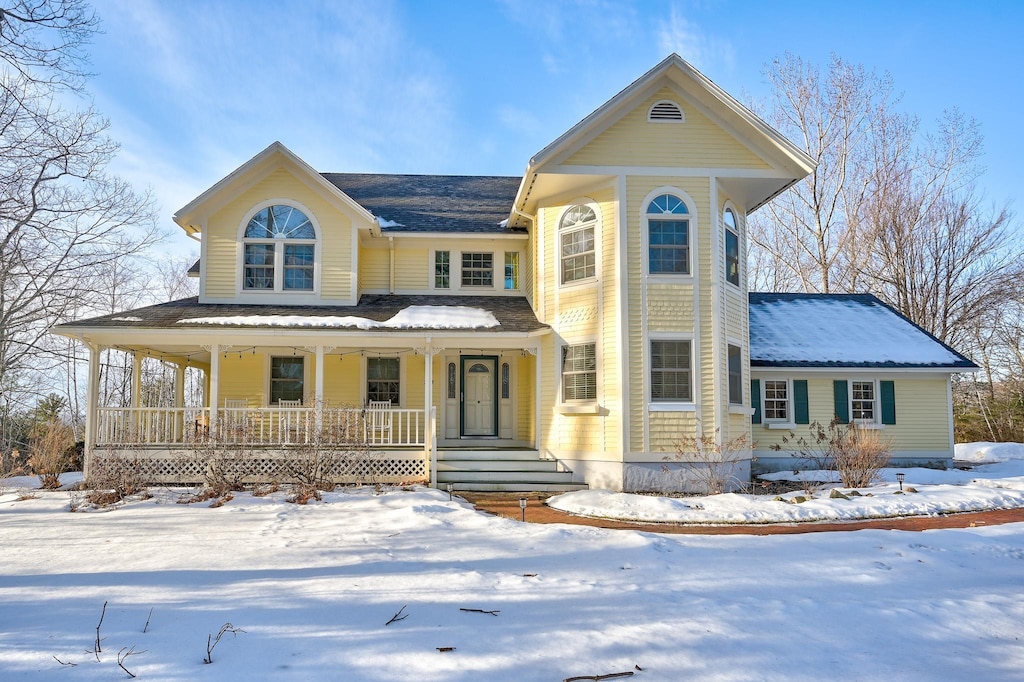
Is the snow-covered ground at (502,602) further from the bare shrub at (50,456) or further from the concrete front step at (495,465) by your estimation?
the bare shrub at (50,456)

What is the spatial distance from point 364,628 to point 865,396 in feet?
49.7

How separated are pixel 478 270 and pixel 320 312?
4189mm

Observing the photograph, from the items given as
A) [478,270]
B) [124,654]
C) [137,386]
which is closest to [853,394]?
[478,270]

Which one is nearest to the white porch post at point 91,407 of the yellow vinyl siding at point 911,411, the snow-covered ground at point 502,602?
the snow-covered ground at point 502,602

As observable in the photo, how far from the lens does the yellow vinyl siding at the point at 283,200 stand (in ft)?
50.9

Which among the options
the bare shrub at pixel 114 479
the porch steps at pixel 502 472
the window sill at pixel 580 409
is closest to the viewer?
the bare shrub at pixel 114 479

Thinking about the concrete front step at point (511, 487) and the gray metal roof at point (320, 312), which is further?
the gray metal roof at point (320, 312)

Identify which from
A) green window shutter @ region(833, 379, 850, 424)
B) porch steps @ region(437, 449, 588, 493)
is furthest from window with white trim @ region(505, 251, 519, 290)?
green window shutter @ region(833, 379, 850, 424)

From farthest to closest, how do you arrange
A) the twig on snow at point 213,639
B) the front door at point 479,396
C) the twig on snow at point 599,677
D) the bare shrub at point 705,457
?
the front door at point 479,396 < the bare shrub at point 705,457 < the twig on snow at point 213,639 < the twig on snow at point 599,677

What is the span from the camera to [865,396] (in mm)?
16812

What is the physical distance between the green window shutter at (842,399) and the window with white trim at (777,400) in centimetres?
120

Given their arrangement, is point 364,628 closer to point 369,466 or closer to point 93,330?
point 369,466

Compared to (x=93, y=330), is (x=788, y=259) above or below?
above

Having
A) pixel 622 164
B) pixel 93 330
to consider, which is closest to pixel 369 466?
pixel 93 330
